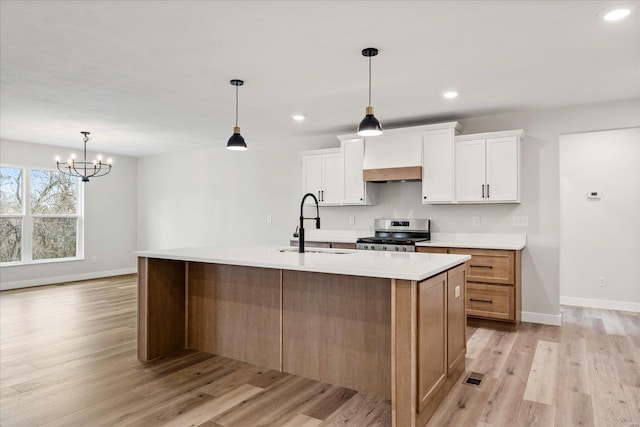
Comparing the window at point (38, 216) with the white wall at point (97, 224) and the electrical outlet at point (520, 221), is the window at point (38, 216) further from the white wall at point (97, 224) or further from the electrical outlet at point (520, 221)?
the electrical outlet at point (520, 221)

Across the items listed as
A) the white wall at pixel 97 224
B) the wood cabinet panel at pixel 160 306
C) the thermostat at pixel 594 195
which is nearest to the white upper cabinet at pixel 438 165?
the thermostat at pixel 594 195

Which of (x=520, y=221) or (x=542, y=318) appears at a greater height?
(x=520, y=221)

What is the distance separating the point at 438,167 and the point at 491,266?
1252mm

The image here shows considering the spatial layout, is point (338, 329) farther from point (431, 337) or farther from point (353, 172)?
point (353, 172)

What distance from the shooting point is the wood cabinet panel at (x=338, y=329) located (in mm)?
2621

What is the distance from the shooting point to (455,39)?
275 cm

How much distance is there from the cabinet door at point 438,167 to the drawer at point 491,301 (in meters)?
1.03

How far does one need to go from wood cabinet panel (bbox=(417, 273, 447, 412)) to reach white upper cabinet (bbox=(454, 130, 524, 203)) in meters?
2.31

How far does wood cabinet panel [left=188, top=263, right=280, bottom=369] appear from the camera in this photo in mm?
3068

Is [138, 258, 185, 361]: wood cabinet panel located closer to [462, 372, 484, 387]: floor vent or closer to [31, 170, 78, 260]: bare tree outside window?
[462, 372, 484, 387]: floor vent

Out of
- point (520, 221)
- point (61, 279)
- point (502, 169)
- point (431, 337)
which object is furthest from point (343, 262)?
point (61, 279)

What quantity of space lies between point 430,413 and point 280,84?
A: 9.38ft

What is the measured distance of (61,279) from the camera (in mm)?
7062

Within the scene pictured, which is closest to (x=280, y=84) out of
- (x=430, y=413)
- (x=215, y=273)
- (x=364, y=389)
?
(x=215, y=273)
